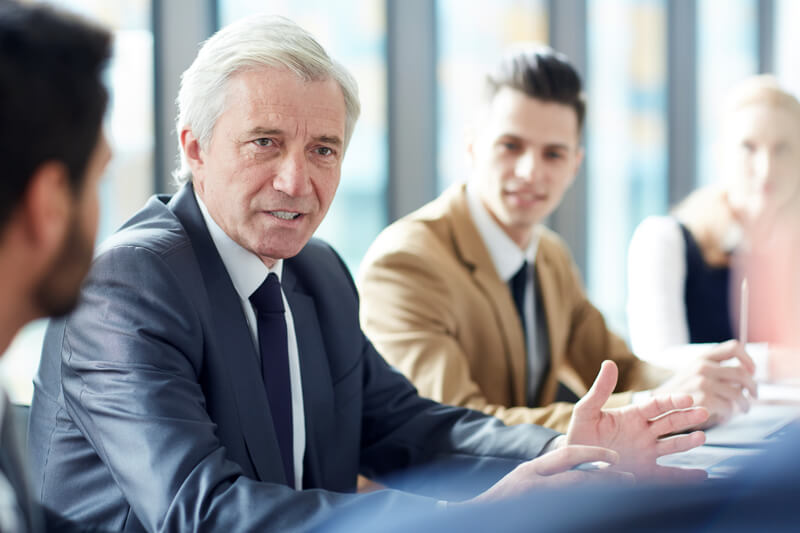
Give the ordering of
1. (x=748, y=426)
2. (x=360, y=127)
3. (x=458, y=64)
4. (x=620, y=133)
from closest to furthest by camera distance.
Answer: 1. (x=748, y=426)
2. (x=360, y=127)
3. (x=458, y=64)
4. (x=620, y=133)

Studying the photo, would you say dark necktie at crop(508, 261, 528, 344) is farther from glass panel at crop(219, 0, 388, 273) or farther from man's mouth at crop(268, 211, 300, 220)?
glass panel at crop(219, 0, 388, 273)

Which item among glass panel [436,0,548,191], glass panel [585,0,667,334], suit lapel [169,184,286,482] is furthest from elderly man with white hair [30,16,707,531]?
glass panel [585,0,667,334]

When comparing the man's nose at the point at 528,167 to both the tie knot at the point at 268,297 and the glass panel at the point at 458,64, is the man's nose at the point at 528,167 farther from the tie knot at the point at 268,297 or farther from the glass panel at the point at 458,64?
the glass panel at the point at 458,64

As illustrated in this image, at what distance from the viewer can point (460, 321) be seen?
2.32m

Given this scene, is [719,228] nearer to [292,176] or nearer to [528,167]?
[528,167]

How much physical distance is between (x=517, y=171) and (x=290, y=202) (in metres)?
1.17

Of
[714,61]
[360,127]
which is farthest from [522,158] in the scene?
[714,61]

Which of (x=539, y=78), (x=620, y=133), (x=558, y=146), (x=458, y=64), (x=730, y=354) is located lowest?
(x=730, y=354)

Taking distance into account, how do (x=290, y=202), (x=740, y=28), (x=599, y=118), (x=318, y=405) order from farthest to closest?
(x=740, y=28) < (x=599, y=118) < (x=318, y=405) < (x=290, y=202)

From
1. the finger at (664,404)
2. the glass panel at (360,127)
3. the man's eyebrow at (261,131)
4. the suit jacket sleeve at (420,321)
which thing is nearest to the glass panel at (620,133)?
the glass panel at (360,127)

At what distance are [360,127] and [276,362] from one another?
2.54 metres

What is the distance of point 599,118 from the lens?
194 inches

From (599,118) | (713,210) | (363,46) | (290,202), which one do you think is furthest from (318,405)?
(599,118)

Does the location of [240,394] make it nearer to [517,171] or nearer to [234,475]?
[234,475]
